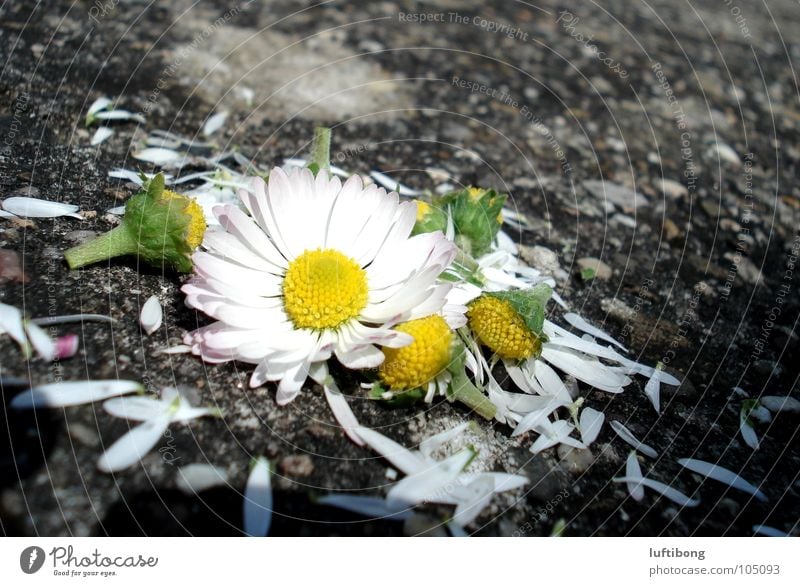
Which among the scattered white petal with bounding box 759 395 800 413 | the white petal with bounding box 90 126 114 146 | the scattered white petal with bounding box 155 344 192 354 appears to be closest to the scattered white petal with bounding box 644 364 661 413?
the scattered white petal with bounding box 759 395 800 413

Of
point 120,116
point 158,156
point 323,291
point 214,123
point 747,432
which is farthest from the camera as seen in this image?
point 214,123

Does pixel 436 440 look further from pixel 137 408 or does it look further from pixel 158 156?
pixel 158 156

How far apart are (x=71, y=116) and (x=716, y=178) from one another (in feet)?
7.37

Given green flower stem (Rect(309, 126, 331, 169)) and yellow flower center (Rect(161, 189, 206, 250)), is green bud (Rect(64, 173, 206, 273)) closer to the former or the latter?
yellow flower center (Rect(161, 189, 206, 250))

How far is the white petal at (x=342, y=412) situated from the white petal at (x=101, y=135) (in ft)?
3.91

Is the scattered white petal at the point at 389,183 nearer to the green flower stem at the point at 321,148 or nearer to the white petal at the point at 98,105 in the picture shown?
the green flower stem at the point at 321,148

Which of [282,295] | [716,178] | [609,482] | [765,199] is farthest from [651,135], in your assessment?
[282,295]

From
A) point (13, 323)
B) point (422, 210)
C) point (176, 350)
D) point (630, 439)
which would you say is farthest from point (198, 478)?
point (630, 439)

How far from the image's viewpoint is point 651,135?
2.55 m

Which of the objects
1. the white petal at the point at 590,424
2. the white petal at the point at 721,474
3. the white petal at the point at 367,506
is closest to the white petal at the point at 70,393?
the white petal at the point at 367,506

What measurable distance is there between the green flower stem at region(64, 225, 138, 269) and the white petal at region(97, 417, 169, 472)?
1.27 feet

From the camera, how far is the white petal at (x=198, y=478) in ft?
3.45

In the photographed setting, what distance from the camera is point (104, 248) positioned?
1290 mm

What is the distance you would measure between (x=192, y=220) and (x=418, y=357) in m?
0.53
